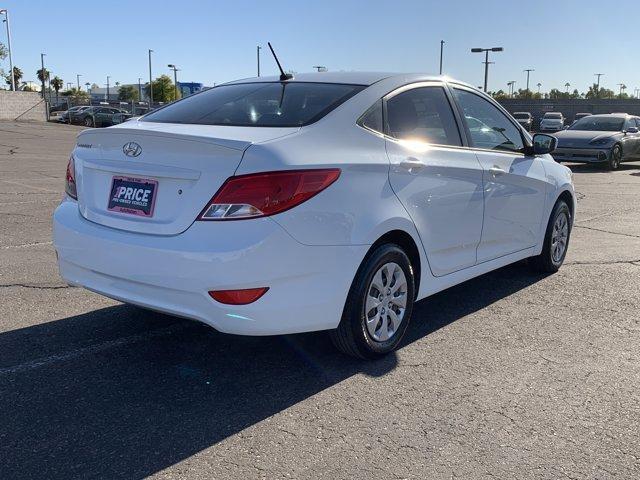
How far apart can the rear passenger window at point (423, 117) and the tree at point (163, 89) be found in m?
92.2

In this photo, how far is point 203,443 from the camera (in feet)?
9.78

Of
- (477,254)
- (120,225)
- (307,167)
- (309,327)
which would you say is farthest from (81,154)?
(477,254)

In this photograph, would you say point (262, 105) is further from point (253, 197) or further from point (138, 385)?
point (138, 385)

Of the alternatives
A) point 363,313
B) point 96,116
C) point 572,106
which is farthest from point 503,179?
point 572,106

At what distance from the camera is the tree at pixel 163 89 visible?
94.0 meters

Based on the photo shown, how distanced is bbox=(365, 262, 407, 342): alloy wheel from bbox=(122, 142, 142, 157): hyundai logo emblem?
1519 millimetres

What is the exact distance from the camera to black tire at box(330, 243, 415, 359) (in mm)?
3703

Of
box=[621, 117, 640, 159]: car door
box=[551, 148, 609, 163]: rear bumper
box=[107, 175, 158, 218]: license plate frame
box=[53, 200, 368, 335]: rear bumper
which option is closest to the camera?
box=[53, 200, 368, 335]: rear bumper

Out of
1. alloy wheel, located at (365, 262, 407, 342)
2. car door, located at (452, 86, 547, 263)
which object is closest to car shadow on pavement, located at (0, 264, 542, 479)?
alloy wheel, located at (365, 262, 407, 342)

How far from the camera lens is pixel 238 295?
325 centimetres

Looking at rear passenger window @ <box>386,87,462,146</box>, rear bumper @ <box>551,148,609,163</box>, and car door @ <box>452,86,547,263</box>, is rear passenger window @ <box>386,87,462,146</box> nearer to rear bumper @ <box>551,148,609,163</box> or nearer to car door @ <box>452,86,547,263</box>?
car door @ <box>452,86,547,263</box>

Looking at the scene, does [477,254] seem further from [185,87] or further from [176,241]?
[185,87]

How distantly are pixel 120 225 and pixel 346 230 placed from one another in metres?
1.24

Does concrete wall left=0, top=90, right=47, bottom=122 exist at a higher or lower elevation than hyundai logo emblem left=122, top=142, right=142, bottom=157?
higher
